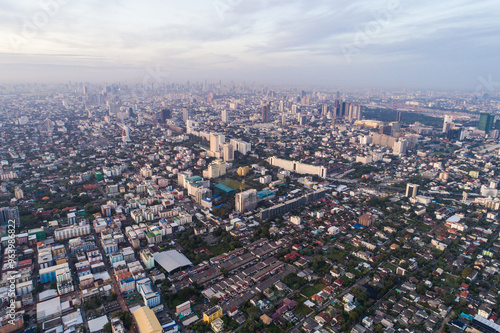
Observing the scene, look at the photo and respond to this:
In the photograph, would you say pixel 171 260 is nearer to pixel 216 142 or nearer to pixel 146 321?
pixel 146 321

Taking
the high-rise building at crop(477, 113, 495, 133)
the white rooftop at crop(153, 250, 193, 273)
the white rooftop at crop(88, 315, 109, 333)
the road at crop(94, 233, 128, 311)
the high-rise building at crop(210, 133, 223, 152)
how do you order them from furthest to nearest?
the high-rise building at crop(477, 113, 495, 133) < the high-rise building at crop(210, 133, 223, 152) < the white rooftop at crop(153, 250, 193, 273) < the road at crop(94, 233, 128, 311) < the white rooftop at crop(88, 315, 109, 333)

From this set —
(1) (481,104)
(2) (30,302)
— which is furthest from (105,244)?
(1) (481,104)

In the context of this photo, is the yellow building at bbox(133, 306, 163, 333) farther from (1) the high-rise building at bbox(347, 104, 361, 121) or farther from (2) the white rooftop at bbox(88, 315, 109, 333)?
(1) the high-rise building at bbox(347, 104, 361, 121)

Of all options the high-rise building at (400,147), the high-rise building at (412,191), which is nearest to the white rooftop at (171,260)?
the high-rise building at (412,191)

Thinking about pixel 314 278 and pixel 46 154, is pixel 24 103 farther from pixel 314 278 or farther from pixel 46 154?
pixel 314 278

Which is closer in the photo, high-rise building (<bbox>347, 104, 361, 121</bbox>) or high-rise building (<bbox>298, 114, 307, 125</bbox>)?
high-rise building (<bbox>298, 114, 307, 125</bbox>)

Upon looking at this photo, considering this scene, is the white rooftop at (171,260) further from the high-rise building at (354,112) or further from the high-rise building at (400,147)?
the high-rise building at (354,112)

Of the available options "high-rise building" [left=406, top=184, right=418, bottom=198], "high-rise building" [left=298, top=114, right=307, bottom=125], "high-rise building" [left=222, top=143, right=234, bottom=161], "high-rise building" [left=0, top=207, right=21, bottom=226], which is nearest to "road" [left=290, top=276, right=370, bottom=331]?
"high-rise building" [left=406, top=184, right=418, bottom=198]
